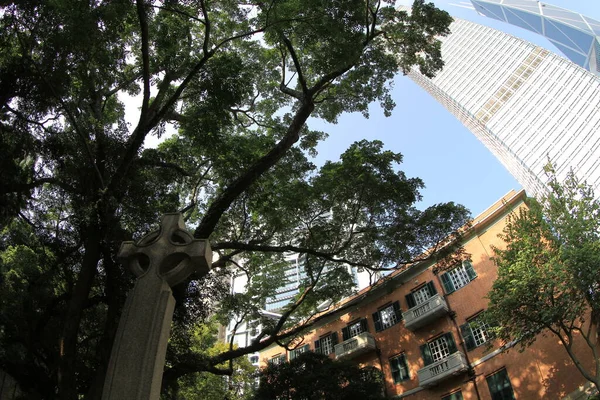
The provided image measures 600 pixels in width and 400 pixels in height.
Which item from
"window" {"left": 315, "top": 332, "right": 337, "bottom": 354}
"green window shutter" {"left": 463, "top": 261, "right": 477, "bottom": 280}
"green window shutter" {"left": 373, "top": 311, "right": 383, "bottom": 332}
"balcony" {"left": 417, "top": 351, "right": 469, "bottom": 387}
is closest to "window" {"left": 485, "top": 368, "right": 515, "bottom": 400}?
"balcony" {"left": 417, "top": 351, "right": 469, "bottom": 387}

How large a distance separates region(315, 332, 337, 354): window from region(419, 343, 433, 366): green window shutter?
6213 mm

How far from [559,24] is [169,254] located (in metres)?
92.3

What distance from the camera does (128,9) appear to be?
8.41 meters

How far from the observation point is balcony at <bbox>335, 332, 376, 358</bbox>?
24.2 metres

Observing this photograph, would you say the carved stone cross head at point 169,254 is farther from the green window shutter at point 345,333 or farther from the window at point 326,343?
the window at point 326,343

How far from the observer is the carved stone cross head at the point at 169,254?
5.53m

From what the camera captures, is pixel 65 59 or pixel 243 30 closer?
pixel 65 59

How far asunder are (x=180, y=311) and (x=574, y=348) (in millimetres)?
15250

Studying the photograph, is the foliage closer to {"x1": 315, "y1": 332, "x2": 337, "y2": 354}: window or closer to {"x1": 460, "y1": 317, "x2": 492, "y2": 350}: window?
Answer: {"x1": 315, "y1": 332, "x2": 337, "y2": 354}: window

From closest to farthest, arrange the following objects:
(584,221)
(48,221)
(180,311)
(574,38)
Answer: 1. (180,311)
2. (48,221)
3. (584,221)
4. (574,38)

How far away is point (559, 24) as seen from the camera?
77.8 m

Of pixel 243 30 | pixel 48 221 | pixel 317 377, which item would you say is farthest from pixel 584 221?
pixel 48 221

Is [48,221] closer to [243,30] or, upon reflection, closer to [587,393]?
[243,30]

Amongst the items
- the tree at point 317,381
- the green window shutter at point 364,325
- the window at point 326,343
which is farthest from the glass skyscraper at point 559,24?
the tree at point 317,381
